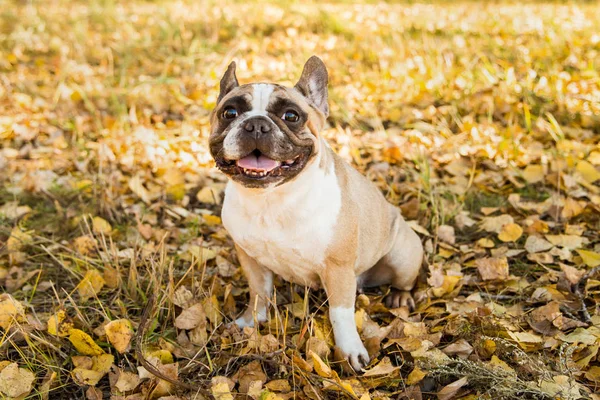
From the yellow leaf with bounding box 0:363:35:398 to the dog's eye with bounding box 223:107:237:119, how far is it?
1.41m

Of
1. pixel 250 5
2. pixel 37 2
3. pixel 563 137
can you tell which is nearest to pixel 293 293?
pixel 563 137

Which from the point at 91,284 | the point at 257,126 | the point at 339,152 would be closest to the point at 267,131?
the point at 257,126

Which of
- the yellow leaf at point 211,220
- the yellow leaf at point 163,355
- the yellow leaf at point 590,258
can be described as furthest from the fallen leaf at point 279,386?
the yellow leaf at point 590,258

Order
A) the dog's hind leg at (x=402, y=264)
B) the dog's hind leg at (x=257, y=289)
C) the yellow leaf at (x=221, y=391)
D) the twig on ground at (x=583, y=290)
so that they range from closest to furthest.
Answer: the yellow leaf at (x=221, y=391)
the twig on ground at (x=583, y=290)
the dog's hind leg at (x=257, y=289)
the dog's hind leg at (x=402, y=264)

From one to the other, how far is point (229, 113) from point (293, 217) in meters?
0.56

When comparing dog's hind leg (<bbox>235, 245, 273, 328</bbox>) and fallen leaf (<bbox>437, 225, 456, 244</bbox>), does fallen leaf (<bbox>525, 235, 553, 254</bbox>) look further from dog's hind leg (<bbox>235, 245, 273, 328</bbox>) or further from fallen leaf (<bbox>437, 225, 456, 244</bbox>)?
dog's hind leg (<bbox>235, 245, 273, 328</bbox>)

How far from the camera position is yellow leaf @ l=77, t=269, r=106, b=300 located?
10.4 feet

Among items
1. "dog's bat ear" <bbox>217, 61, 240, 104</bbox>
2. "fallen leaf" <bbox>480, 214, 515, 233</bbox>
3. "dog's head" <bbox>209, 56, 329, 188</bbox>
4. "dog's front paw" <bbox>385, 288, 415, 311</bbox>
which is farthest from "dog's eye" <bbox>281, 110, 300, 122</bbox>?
"fallen leaf" <bbox>480, 214, 515, 233</bbox>

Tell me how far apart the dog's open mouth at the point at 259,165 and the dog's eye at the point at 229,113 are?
0.81 ft

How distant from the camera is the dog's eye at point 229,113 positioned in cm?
266

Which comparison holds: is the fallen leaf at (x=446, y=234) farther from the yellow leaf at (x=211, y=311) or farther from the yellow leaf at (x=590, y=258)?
the yellow leaf at (x=211, y=311)

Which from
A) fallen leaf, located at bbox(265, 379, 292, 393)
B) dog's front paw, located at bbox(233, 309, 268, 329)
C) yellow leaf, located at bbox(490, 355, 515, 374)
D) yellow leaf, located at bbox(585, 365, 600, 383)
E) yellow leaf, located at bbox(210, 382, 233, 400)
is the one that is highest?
yellow leaf, located at bbox(585, 365, 600, 383)

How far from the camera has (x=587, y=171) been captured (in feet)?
13.9

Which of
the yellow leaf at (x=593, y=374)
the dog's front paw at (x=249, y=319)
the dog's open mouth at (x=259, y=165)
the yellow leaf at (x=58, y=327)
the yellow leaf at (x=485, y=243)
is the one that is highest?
the dog's open mouth at (x=259, y=165)
